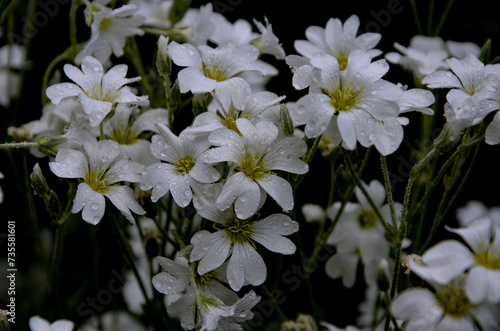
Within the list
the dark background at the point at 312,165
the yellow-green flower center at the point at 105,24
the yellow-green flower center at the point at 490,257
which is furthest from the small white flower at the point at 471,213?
the yellow-green flower center at the point at 105,24

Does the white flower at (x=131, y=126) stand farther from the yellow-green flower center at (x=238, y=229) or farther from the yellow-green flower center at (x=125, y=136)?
the yellow-green flower center at (x=238, y=229)

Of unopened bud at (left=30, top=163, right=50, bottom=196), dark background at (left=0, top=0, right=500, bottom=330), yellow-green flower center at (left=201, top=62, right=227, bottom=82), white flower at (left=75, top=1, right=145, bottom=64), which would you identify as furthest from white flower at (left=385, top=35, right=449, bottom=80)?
unopened bud at (left=30, top=163, right=50, bottom=196)

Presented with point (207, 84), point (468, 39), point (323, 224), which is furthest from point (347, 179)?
point (468, 39)

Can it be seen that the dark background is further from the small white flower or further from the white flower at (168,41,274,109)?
the white flower at (168,41,274,109)

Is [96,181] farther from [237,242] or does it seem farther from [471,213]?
→ [471,213]

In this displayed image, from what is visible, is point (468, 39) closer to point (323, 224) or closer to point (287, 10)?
point (287, 10)

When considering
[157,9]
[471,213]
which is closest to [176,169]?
[157,9]
